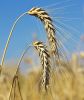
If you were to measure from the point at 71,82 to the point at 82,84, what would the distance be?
176 mm

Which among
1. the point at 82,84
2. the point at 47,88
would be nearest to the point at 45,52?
the point at 47,88

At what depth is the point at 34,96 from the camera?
570 cm

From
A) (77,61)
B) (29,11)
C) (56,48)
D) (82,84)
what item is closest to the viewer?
(56,48)

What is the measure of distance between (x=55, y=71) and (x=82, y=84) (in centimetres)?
361

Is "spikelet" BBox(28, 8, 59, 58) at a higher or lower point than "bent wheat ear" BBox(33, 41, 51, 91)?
higher

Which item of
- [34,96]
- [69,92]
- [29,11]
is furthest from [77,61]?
[29,11]

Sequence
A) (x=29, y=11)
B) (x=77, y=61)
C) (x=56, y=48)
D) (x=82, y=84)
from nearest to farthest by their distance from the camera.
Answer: (x=56, y=48)
(x=29, y=11)
(x=77, y=61)
(x=82, y=84)

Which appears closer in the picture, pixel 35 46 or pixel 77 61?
pixel 35 46

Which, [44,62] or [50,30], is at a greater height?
[50,30]

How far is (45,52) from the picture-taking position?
218 cm

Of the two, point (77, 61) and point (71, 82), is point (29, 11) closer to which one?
point (77, 61)

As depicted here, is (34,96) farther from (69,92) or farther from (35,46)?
(35,46)

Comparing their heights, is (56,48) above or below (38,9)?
below

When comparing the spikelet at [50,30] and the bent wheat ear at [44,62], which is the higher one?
the spikelet at [50,30]
